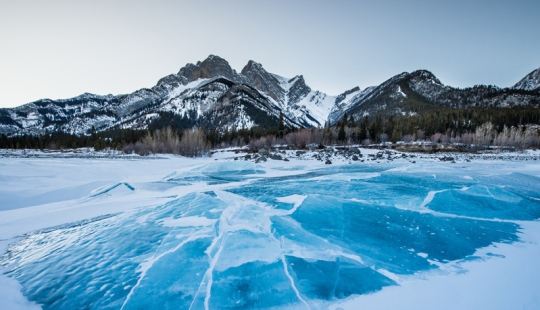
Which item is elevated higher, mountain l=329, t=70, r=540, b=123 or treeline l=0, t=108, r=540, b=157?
mountain l=329, t=70, r=540, b=123

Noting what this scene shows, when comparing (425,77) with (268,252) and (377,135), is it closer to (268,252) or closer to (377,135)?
(377,135)

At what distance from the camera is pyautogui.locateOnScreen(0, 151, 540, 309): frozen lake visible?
13.2ft

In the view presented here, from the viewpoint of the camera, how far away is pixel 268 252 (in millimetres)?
5555

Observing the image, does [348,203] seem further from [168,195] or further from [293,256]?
[168,195]

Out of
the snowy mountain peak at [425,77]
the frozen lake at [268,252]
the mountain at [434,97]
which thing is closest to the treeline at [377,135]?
the mountain at [434,97]

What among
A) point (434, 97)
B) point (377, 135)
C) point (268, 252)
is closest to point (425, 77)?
point (434, 97)

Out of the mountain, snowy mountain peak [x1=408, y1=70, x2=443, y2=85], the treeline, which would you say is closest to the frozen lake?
the treeline

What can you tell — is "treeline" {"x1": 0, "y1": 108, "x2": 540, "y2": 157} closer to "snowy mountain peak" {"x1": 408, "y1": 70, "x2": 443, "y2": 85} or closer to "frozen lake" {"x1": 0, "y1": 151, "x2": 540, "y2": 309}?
"frozen lake" {"x1": 0, "y1": 151, "x2": 540, "y2": 309}

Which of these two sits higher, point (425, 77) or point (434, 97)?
point (425, 77)

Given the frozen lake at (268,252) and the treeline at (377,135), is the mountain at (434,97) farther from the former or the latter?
the frozen lake at (268,252)

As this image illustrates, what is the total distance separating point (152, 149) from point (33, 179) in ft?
139

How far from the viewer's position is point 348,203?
32.5ft

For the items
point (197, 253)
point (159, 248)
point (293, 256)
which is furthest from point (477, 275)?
point (159, 248)

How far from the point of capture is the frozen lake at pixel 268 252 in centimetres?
402
